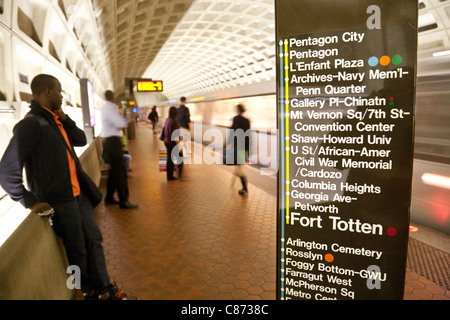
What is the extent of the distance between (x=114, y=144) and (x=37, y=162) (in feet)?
9.99

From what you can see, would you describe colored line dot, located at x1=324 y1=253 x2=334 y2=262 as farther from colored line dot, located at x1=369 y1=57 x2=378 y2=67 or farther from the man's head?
the man's head

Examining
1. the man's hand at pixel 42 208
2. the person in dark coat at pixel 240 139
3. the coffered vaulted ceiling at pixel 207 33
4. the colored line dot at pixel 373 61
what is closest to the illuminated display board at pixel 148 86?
the coffered vaulted ceiling at pixel 207 33

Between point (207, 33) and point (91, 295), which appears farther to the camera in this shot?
point (207, 33)

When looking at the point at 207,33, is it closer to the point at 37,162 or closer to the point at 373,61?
the point at 37,162

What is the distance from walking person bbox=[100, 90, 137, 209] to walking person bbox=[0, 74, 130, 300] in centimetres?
255

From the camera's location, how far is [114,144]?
5.14 metres

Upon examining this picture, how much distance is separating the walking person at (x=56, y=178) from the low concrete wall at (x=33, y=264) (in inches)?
5.2

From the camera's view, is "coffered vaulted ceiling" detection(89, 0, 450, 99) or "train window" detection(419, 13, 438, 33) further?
"train window" detection(419, 13, 438, 33)

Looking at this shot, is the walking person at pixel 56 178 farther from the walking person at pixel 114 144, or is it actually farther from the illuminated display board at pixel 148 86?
the illuminated display board at pixel 148 86

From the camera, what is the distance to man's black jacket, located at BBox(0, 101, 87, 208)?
1971mm

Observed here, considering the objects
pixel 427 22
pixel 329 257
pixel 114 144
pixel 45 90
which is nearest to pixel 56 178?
pixel 45 90

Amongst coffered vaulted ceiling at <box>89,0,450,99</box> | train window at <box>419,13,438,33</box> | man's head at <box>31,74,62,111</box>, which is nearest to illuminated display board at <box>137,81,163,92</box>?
coffered vaulted ceiling at <box>89,0,450,99</box>
